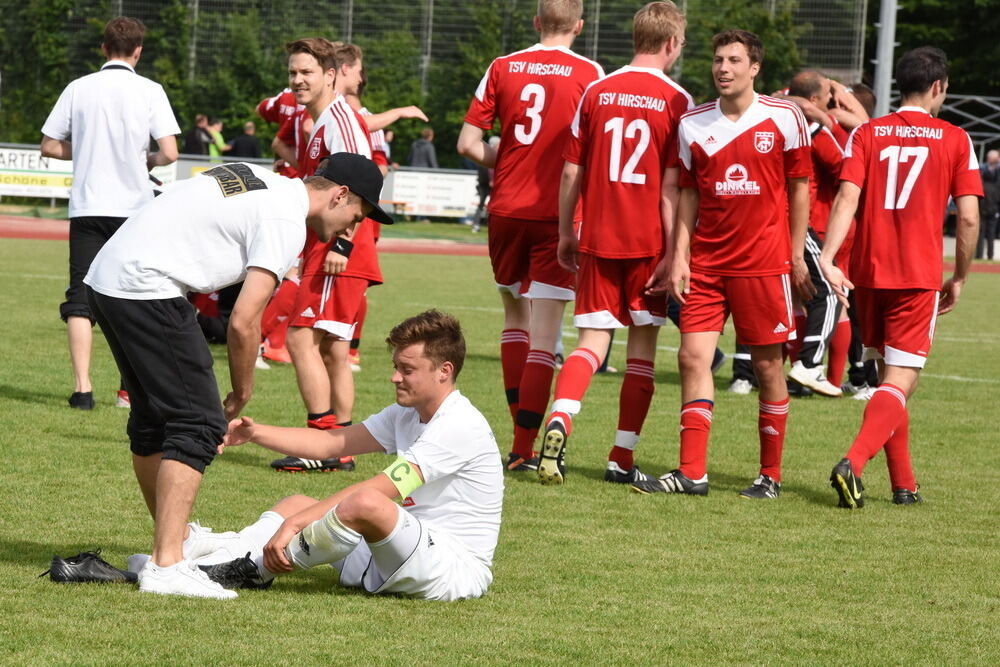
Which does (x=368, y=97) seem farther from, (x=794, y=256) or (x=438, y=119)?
(x=794, y=256)

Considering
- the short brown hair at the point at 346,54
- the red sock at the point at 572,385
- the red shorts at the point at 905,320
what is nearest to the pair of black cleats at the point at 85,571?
the red sock at the point at 572,385

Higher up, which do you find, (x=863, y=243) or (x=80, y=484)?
(x=863, y=243)

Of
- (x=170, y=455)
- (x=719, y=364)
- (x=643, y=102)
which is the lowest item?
(x=719, y=364)

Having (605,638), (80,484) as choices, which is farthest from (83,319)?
(605,638)

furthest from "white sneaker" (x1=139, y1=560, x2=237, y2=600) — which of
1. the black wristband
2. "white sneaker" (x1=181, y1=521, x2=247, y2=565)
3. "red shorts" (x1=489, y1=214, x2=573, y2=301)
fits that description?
"red shorts" (x1=489, y1=214, x2=573, y2=301)

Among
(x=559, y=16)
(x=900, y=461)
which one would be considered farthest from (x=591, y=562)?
(x=559, y=16)

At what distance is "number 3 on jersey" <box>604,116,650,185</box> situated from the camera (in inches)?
300

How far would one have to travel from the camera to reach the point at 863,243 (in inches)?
295

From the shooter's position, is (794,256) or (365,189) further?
(794,256)

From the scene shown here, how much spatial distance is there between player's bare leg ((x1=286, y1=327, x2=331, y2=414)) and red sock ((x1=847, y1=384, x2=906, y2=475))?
2712mm

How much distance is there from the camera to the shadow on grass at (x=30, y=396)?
947 centimetres

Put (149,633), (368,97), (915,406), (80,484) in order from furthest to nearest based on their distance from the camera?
(368,97) → (915,406) → (80,484) → (149,633)

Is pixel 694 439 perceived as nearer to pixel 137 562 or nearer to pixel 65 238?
pixel 137 562

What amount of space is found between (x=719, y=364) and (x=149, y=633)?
860 cm
